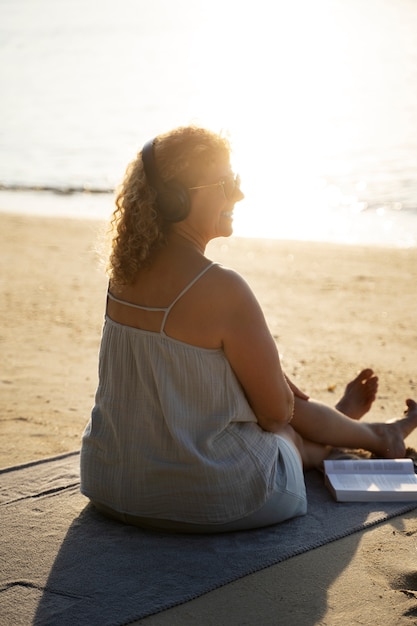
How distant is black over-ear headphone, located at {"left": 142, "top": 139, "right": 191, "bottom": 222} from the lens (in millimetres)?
2996

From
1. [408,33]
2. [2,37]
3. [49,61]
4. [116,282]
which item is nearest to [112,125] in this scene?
[49,61]

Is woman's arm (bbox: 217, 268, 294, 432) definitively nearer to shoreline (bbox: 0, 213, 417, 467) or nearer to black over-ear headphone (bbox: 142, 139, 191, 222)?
black over-ear headphone (bbox: 142, 139, 191, 222)

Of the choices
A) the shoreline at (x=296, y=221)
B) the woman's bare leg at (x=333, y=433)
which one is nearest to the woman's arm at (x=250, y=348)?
the woman's bare leg at (x=333, y=433)

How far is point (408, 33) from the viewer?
41688 mm

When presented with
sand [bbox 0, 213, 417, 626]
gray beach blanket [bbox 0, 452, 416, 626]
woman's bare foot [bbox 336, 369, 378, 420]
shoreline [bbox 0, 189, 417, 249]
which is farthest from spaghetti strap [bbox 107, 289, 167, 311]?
shoreline [bbox 0, 189, 417, 249]

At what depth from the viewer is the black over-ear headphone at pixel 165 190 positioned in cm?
300

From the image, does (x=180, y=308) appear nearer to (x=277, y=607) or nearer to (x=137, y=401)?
(x=137, y=401)

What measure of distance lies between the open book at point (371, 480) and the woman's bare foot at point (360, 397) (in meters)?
0.49

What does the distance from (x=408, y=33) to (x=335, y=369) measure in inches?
1529

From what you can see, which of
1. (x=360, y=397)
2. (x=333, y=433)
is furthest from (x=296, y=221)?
(x=333, y=433)

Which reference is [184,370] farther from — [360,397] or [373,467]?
[360,397]

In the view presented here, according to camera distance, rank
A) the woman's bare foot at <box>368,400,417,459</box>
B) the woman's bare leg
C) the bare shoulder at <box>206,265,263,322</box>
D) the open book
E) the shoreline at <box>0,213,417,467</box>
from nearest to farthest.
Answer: the bare shoulder at <box>206,265,263,322</box>, the open book, the woman's bare leg, the woman's bare foot at <box>368,400,417,459</box>, the shoreline at <box>0,213,417,467</box>

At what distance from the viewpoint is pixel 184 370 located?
3051 millimetres

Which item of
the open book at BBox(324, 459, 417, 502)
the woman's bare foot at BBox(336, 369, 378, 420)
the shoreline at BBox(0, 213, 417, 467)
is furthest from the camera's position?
the shoreline at BBox(0, 213, 417, 467)
